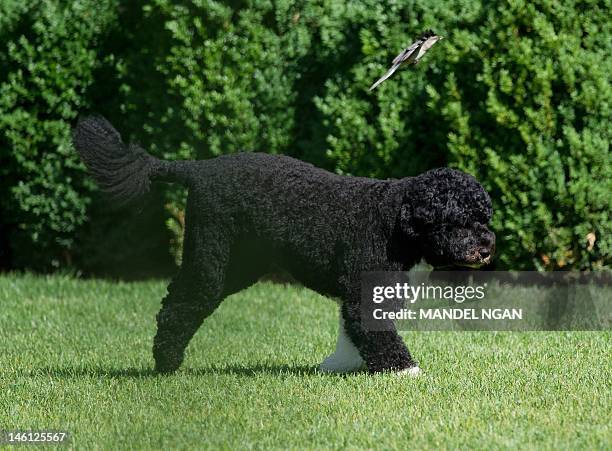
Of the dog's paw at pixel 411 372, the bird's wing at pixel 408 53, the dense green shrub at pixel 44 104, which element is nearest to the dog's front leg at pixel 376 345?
the dog's paw at pixel 411 372

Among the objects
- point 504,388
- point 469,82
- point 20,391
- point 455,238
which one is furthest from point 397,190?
point 469,82

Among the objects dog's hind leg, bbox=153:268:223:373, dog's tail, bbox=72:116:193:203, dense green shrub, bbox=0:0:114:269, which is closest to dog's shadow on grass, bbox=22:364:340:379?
dog's hind leg, bbox=153:268:223:373

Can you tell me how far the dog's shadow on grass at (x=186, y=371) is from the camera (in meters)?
6.33

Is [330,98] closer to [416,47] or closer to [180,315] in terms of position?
[416,47]

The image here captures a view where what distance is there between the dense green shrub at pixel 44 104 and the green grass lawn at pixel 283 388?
143 cm

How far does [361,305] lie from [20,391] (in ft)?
6.02

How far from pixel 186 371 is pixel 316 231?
1.19 meters

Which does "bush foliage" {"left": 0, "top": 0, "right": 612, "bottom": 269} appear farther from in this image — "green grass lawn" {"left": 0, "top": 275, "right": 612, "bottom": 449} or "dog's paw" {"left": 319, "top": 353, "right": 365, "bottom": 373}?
"dog's paw" {"left": 319, "top": 353, "right": 365, "bottom": 373}

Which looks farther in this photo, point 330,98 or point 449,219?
point 330,98

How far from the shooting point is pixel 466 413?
17.4 ft

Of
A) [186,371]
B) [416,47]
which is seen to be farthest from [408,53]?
[186,371]

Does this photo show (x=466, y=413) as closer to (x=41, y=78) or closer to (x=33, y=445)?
(x=33, y=445)

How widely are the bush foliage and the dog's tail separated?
109 inches

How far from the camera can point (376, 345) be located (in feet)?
19.5
